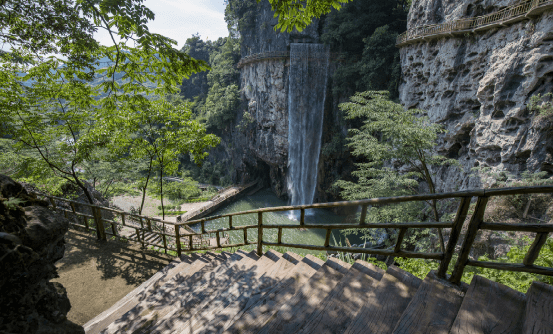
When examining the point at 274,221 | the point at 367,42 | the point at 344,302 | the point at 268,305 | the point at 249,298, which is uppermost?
the point at 367,42

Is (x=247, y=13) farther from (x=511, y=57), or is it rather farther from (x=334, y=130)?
(x=511, y=57)

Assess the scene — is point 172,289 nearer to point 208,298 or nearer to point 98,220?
point 208,298

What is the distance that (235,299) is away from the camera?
8.80 feet

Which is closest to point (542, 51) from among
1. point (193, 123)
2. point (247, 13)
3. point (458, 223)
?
point (458, 223)

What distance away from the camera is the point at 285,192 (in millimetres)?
21797

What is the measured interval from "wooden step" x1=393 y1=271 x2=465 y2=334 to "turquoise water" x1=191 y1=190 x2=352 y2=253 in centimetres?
1123

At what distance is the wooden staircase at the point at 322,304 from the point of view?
4.99 ft

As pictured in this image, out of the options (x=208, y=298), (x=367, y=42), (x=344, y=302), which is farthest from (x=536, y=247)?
(x=367, y=42)

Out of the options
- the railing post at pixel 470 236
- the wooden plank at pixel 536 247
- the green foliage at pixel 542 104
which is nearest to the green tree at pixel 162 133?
the railing post at pixel 470 236

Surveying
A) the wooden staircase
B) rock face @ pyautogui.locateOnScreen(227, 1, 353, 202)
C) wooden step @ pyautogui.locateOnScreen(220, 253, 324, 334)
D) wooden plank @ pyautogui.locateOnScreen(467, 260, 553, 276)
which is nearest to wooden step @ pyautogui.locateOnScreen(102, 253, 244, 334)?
the wooden staircase

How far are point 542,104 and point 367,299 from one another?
9447 millimetres

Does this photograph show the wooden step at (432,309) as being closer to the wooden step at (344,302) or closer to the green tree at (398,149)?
the wooden step at (344,302)

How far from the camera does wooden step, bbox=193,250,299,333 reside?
2275 millimetres

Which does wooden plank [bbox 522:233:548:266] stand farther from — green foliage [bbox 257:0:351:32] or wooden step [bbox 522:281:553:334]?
green foliage [bbox 257:0:351:32]
